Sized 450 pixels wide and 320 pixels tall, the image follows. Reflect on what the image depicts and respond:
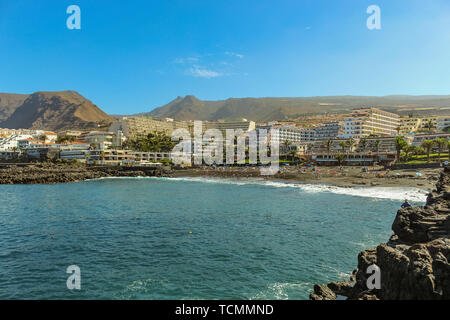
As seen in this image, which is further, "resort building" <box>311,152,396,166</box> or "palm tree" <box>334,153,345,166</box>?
"palm tree" <box>334,153,345,166</box>

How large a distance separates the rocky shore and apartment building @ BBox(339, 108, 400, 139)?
76.9 meters

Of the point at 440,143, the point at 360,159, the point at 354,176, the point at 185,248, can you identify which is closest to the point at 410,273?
the point at 185,248

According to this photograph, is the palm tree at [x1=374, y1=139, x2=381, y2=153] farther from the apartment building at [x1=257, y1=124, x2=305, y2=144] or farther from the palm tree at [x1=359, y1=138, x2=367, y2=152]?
the apartment building at [x1=257, y1=124, x2=305, y2=144]

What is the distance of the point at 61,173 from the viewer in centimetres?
7775

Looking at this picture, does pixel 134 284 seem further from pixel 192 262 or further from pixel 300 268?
pixel 300 268

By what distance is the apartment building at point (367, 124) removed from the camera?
391 feet

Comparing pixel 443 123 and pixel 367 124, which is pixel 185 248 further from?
pixel 443 123

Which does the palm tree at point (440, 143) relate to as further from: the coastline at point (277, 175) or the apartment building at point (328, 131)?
the apartment building at point (328, 131)

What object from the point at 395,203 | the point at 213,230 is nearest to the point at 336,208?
the point at 395,203

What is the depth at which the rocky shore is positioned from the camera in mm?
68294

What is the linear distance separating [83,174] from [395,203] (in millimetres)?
73177

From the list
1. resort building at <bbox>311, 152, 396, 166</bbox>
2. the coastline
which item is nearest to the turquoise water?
the coastline

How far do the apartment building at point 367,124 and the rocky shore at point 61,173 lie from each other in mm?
76868

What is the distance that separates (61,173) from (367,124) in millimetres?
113184
